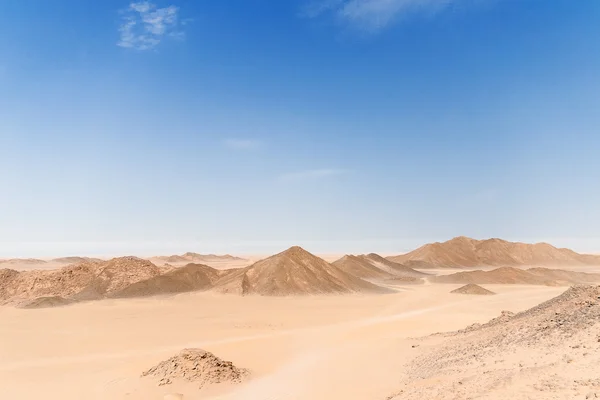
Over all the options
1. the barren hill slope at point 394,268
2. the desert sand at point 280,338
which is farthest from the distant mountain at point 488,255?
the desert sand at point 280,338

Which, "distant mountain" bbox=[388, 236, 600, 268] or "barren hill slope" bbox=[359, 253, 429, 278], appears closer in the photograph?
"barren hill slope" bbox=[359, 253, 429, 278]

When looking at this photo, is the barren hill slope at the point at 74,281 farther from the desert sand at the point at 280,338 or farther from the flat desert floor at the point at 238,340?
the flat desert floor at the point at 238,340

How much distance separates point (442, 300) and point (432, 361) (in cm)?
5237

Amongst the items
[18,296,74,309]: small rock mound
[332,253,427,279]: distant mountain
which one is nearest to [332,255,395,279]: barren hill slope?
[332,253,427,279]: distant mountain

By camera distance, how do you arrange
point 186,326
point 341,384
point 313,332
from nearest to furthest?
point 341,384, point 313,332, point 186,326

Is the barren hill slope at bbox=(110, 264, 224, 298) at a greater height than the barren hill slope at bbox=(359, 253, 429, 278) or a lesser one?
lesser

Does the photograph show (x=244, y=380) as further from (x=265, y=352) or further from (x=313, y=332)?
(x=313, y=332)

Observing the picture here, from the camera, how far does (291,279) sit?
7275cm

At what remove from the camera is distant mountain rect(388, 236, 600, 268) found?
163 meters

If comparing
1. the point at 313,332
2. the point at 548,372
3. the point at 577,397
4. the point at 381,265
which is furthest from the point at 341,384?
the point at 381,265

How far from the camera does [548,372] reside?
12766 mm

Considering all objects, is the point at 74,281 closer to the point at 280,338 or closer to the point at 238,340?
the point at 238,340

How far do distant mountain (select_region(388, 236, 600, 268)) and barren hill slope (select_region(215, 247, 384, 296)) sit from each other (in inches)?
3299

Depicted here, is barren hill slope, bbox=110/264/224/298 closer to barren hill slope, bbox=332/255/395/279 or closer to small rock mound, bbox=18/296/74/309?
small rock mound, bbox=18/296/74/309
